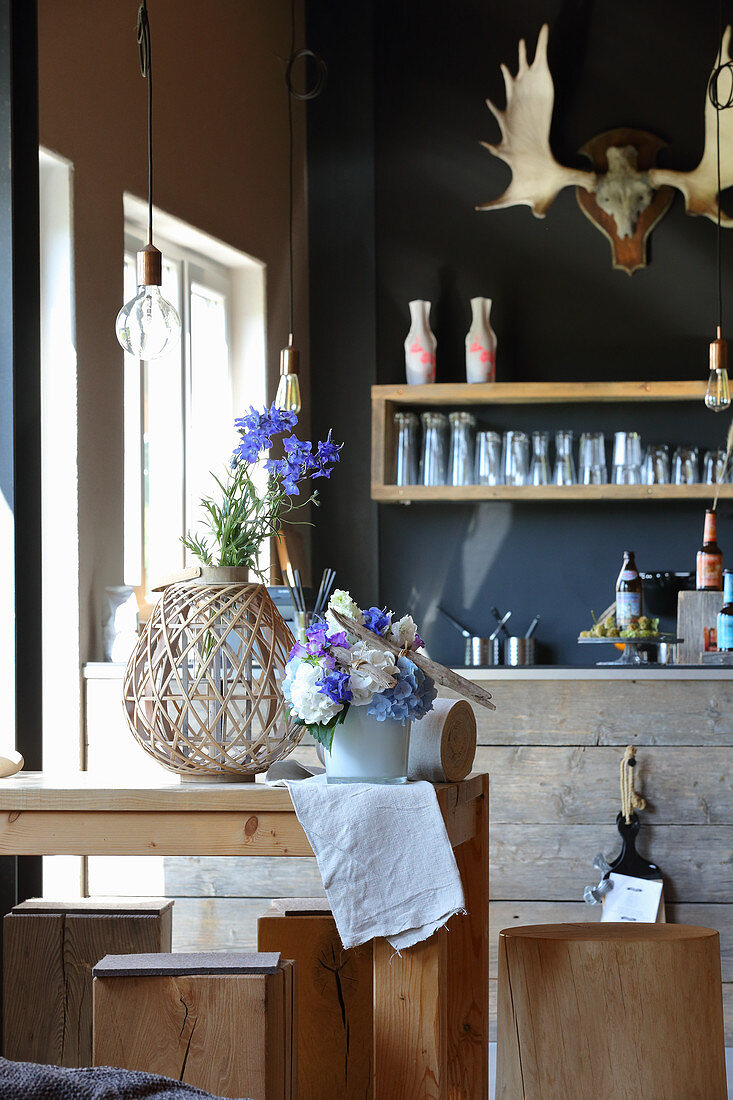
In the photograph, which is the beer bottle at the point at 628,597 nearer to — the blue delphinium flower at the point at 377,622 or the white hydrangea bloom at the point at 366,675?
the blue delphinium flower at the point at 377,622

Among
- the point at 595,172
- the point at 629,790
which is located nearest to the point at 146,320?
the point at 629,790

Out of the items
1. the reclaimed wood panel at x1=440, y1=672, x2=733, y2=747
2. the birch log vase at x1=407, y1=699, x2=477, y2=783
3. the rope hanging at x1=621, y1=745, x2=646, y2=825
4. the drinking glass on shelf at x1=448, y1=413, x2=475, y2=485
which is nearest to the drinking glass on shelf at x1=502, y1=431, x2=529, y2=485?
the drinking glass on shelf at x1=448, y1=413, x2=475, y2=485

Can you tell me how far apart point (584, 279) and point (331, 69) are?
4.31 ft

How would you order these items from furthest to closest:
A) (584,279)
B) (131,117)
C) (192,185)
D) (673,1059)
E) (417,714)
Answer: (584,279), (192,185), (131,117), (673,1059), (417,714)

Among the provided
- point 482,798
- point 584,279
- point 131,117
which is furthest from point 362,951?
point 584,279

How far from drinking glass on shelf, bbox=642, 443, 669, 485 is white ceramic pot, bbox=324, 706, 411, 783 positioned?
301cm

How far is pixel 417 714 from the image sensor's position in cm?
170

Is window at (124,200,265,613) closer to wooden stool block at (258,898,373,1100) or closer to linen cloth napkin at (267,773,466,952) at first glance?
wooden stool block at (258,898,373,1100)

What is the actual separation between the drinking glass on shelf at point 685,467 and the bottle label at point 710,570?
40 cm

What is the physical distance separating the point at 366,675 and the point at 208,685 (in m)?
0.28

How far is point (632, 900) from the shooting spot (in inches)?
122

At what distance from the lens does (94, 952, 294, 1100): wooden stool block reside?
169 centimetres

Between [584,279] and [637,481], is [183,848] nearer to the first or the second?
[637,481]

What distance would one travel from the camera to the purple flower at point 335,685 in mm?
1641
